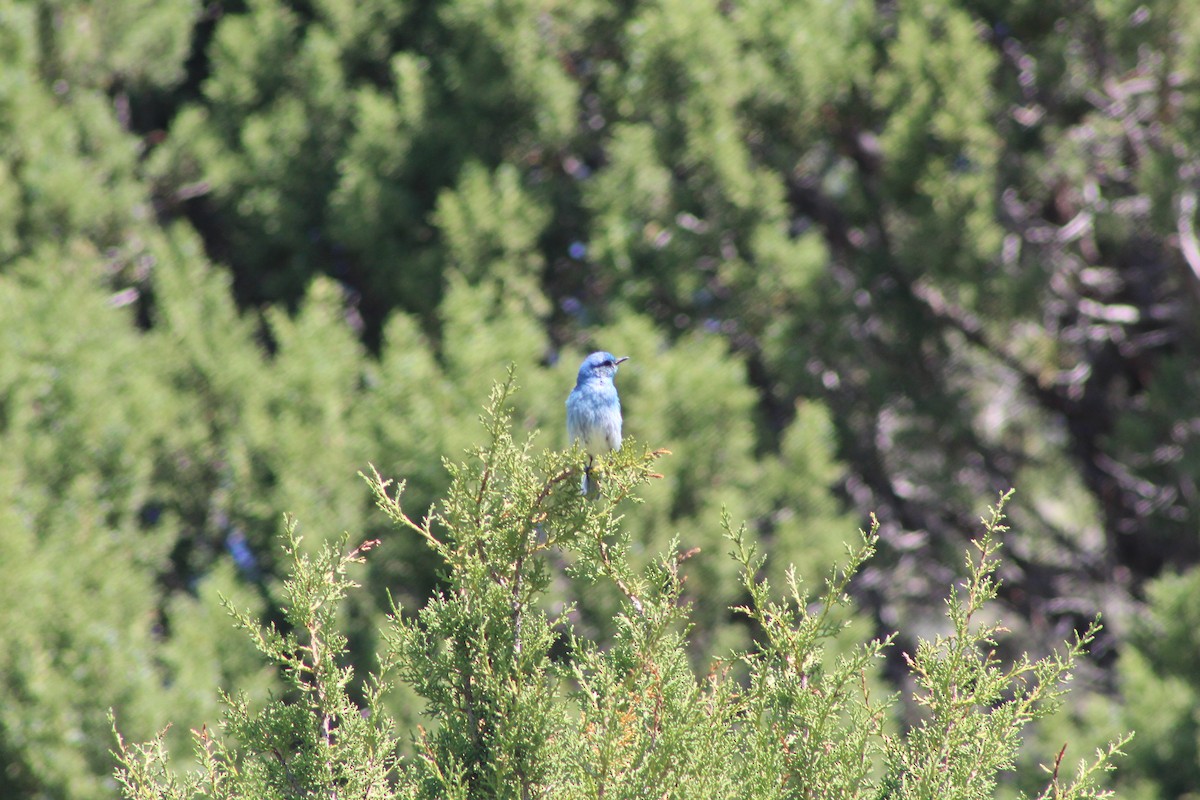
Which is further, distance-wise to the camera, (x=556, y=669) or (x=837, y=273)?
(x=837, y=273)

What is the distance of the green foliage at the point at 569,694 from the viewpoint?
3.01 meters

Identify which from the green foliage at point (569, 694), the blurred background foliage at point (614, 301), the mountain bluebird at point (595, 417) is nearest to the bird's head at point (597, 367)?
the mountain bluebird at point (595, 417)

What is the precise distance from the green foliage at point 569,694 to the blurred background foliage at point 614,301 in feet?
10.7

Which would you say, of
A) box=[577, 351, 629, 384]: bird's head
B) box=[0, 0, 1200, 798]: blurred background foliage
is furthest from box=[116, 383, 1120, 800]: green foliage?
box=[0, 0, 1200, 798]: blurred background foliage

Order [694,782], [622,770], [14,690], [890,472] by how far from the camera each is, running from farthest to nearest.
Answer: [890,472]
[14,690]
[622,770]
[694,782]

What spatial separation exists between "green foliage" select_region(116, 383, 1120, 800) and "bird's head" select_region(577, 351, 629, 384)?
1.39 m

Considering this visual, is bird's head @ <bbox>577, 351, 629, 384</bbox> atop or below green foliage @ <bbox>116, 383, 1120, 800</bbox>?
below

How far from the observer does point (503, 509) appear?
3.21 metres

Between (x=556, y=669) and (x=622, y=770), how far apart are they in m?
0.31

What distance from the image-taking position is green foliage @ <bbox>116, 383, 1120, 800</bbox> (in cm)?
301

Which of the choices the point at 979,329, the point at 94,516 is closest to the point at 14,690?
the point at 94,516

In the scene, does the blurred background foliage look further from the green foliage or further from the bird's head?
the green foliage

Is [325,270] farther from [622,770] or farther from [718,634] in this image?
[622,770]

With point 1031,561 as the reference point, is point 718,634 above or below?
above
